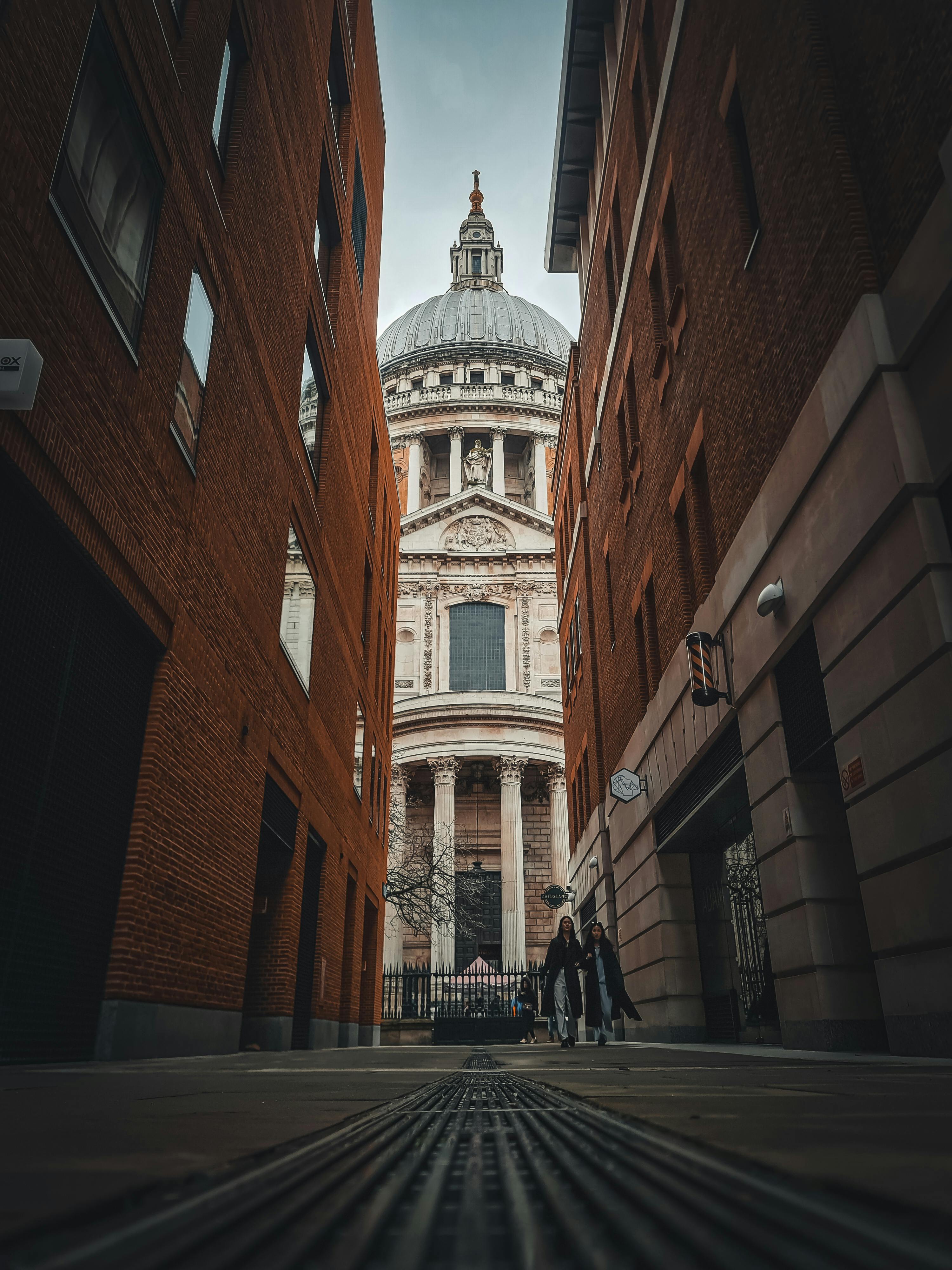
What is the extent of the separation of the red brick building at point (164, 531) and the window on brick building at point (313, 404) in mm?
73

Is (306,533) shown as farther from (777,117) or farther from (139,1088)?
(139,1088)

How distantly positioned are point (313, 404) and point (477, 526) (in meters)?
34.6

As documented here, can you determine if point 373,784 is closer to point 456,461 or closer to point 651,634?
point 651,634

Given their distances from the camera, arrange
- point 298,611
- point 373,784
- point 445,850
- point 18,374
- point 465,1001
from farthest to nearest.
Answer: point 445,850, point 465,1001, point 373,784, point 298,611, point 18,374

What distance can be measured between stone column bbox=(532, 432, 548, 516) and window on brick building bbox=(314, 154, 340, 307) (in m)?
44.8

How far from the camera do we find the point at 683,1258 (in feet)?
3.17

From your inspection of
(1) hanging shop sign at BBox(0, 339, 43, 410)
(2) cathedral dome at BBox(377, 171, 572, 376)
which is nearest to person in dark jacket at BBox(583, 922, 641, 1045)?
(1) hanging shop sign at BBox(0, 339, 43, 410)

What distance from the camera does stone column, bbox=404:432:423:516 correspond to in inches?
2628

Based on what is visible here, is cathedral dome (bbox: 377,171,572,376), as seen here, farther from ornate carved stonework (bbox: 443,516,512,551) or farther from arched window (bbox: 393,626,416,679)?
arched window (bbox: 393,626,416,679)

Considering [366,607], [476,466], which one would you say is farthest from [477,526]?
[366,607]

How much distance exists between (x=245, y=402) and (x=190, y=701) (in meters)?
4.47

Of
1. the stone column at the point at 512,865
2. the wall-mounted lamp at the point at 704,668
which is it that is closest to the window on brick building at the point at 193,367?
the wall-mounted lamp at the point at 704,668

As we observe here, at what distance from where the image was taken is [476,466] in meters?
61.2

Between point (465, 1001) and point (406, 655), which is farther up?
point (406, 655)
